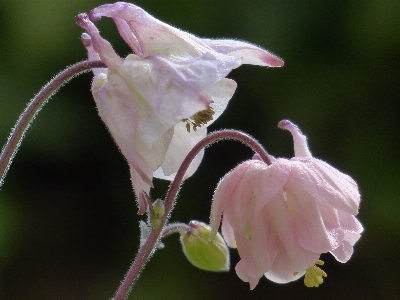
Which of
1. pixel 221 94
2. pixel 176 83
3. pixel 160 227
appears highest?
pixel 176 83

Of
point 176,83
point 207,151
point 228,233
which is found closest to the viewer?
point 176,83

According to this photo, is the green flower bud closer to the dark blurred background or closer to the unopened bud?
the unopened bud

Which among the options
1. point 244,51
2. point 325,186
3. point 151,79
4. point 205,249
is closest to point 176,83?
point 151,79

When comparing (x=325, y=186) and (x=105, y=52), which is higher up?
(x=105, y=52)

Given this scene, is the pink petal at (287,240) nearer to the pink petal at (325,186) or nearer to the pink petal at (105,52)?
the pink petal at (325,186)

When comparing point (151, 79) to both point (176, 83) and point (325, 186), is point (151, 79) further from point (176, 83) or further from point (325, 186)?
point (325, 186)

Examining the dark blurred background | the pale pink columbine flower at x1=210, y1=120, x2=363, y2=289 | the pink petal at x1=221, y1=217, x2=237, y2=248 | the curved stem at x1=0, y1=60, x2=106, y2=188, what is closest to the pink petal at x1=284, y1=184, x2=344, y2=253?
the pale pink columbine flower at x1=210, y1=120, x2=363, y2=289

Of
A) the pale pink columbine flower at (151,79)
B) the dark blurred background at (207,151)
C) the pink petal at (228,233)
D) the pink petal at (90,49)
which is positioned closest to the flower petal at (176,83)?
the pale pink columbine flower at (151,79)
